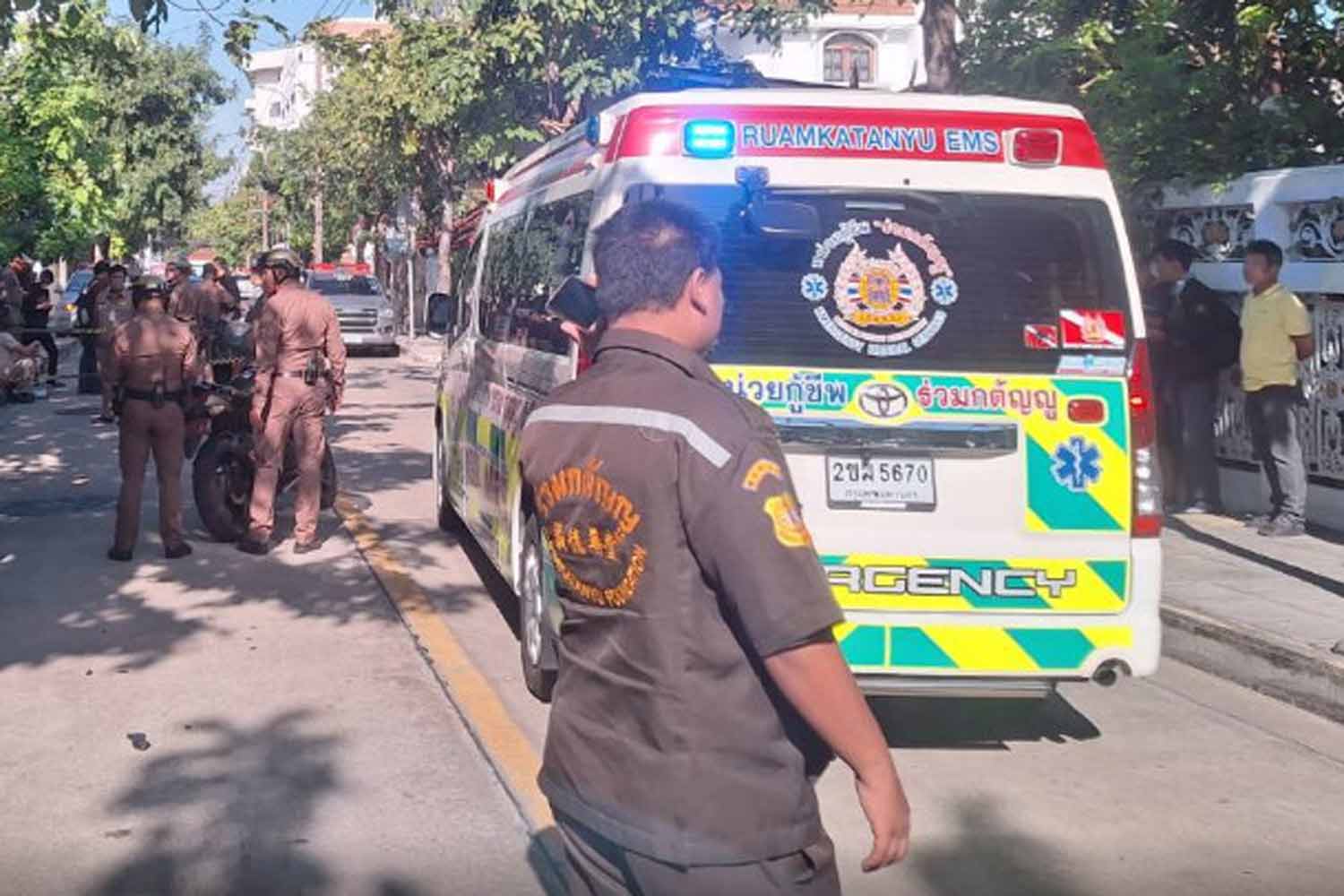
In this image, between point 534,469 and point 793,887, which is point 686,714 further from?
point 534,469

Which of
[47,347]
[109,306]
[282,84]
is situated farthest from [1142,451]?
[282,84]

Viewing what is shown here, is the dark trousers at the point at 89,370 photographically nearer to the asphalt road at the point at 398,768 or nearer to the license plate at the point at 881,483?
the asphalt road at the point at 398,768

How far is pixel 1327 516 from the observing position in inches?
403

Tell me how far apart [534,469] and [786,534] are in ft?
1.57

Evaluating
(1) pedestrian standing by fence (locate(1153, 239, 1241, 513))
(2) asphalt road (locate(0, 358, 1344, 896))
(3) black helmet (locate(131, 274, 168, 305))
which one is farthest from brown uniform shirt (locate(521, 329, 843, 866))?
(1) pedestrian standing by fence (locate(1153, 239, 1241, 513))

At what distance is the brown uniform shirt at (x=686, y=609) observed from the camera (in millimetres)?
2291

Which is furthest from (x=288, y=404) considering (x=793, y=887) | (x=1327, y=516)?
(x=793, y=887)

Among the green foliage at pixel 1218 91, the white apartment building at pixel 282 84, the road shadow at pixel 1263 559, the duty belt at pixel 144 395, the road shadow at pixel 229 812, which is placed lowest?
the road shadow at pixel 229 812

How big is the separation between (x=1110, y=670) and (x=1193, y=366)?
18.9 feet

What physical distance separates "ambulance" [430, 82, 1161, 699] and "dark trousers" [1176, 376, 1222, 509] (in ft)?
18.6

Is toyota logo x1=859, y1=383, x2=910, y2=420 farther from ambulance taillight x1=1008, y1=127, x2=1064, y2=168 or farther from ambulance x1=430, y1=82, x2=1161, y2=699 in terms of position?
ambulance taillight x1=1008, y1=127, x2=1064, y2=168

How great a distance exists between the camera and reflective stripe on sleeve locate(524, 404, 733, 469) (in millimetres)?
2301

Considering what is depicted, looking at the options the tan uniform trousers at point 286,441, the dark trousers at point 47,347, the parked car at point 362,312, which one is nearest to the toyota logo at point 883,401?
the tan uniform trousers at point 286,441

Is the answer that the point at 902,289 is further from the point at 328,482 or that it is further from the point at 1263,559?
the point at 328,482
